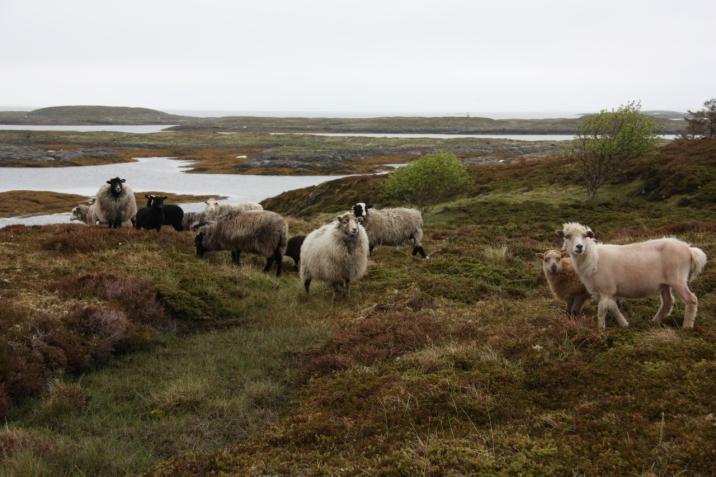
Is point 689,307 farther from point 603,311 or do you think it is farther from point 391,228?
point 391,228

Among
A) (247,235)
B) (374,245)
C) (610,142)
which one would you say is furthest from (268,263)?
(610,142)

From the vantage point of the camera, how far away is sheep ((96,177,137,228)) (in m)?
21.9

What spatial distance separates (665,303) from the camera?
29.3ft

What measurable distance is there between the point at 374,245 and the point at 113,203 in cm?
1136

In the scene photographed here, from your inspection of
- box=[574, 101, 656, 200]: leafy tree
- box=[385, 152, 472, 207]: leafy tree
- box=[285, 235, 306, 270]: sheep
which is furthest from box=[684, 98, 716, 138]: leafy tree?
box=[285, 235, 306, 270]: sheep

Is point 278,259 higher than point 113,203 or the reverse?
the reverse

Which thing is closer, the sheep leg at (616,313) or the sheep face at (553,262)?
the sheep leg at (616,313)

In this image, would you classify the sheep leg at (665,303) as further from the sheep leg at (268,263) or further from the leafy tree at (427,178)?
the leafy tree at (427,178)

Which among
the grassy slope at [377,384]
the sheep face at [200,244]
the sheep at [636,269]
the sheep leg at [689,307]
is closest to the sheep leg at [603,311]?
the sheep at [636,269]

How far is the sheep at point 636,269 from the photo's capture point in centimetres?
838

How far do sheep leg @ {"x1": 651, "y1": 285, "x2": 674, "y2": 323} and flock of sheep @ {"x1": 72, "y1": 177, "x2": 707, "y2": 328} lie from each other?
0.02m

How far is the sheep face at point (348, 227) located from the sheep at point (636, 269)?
19.7 feet

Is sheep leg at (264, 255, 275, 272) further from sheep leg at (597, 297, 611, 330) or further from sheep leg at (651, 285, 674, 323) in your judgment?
sheep leg at (651, 285, 674, 323)

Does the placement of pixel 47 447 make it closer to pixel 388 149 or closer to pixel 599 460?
pixel 599 460
